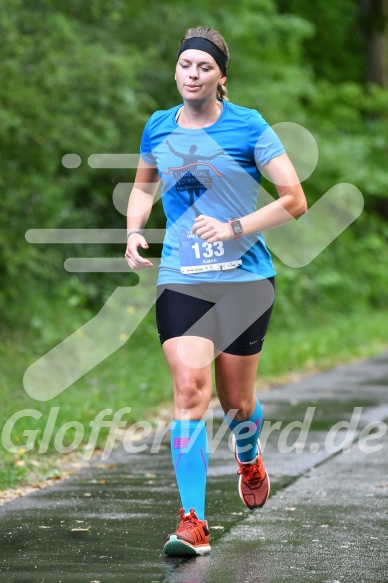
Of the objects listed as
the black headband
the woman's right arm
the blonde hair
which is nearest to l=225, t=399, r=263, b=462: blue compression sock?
the woman's right arm

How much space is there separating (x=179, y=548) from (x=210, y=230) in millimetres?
1328

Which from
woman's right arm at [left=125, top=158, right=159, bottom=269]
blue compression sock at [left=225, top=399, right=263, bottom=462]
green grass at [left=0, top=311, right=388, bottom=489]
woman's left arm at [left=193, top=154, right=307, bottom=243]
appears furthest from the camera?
green grass at [left=0, top=311, right=388, bottom=489]

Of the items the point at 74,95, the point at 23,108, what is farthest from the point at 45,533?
the point at 74,95

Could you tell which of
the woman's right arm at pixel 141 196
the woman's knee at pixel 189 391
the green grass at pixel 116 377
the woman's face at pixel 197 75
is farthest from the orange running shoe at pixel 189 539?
the green grass at pixel 116 377

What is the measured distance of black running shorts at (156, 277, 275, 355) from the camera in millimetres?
5184

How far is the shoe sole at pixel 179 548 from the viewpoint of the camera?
4.96 metres

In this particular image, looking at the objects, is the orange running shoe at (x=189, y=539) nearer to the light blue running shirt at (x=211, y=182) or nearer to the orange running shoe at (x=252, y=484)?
the orange running shoe at (x=252, y=484)

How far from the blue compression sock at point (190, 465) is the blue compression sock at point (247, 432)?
22.7 inches

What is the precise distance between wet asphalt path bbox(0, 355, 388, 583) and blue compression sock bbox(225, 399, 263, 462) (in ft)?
1.21

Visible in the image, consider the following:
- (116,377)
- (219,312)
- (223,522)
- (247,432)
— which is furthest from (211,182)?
(116,377)

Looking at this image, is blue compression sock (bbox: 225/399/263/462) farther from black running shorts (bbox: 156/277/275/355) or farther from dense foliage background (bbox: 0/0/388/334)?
dense foliage background (bbox: 0/0/388/334)

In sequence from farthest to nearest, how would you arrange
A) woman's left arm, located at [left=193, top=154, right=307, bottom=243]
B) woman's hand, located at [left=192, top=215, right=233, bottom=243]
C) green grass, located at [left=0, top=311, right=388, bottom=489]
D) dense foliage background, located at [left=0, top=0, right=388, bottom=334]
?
dense foliage background, located at [left=0, top=0, right=388, bottom=334] < green grass, located at [left=0, top=311, right=388, bottom=489] < woman's left arm, located at [left=193, top=154, right=307, bottom=243] < woman's hand, located at [left=192, top=215, right=233, bottom=243]

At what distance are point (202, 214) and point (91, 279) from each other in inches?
440

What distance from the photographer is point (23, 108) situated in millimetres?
12086
